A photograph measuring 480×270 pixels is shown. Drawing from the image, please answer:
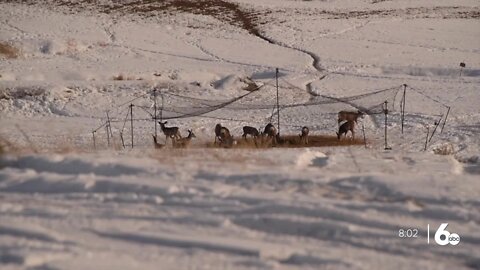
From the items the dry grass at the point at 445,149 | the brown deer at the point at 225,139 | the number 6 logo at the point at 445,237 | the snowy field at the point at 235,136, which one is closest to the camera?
the snowy field at the point at 235,136

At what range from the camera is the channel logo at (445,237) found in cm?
507

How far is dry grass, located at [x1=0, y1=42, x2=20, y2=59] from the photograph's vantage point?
71.6 feet

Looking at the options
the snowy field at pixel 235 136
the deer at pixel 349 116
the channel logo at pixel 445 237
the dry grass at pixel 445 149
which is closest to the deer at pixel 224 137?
the snowy field at pixel 235 136

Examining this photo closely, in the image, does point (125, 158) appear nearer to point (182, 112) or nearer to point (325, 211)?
point (325, 211)

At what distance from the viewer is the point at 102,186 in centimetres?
580

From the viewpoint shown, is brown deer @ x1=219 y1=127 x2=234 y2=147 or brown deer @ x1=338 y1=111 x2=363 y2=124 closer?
brown deer @ x1=219 y1=127 x2=234 y2=147

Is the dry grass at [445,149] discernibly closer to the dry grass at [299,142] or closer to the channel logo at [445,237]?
the dry grass at [299,142]

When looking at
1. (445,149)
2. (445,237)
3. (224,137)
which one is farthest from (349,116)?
(445,237)

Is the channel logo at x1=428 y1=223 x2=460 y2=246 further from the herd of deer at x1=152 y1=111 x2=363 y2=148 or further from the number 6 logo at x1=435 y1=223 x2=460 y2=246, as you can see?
the herd of deer at x1=152 y1=111 x2=363 y2=148

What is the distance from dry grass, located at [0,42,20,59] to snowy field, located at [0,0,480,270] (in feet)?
0.31

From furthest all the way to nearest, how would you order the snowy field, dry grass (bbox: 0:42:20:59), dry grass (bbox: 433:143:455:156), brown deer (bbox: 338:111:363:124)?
dry grass (bbox: 0:42:20:59) < brown deer (bbox: 338:111:363:124) < dry grass (bbox: 433:143:455:156) < the snowy field

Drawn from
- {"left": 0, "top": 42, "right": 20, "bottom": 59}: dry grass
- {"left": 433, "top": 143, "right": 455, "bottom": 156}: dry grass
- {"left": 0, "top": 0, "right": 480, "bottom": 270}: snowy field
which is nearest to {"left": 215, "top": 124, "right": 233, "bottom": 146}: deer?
{"left": 0, "top": 0, "right": 480, "bottom": 270}: snowy field

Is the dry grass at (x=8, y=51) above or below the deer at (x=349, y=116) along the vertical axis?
above

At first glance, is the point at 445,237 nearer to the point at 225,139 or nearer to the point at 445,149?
the point at 225,139
